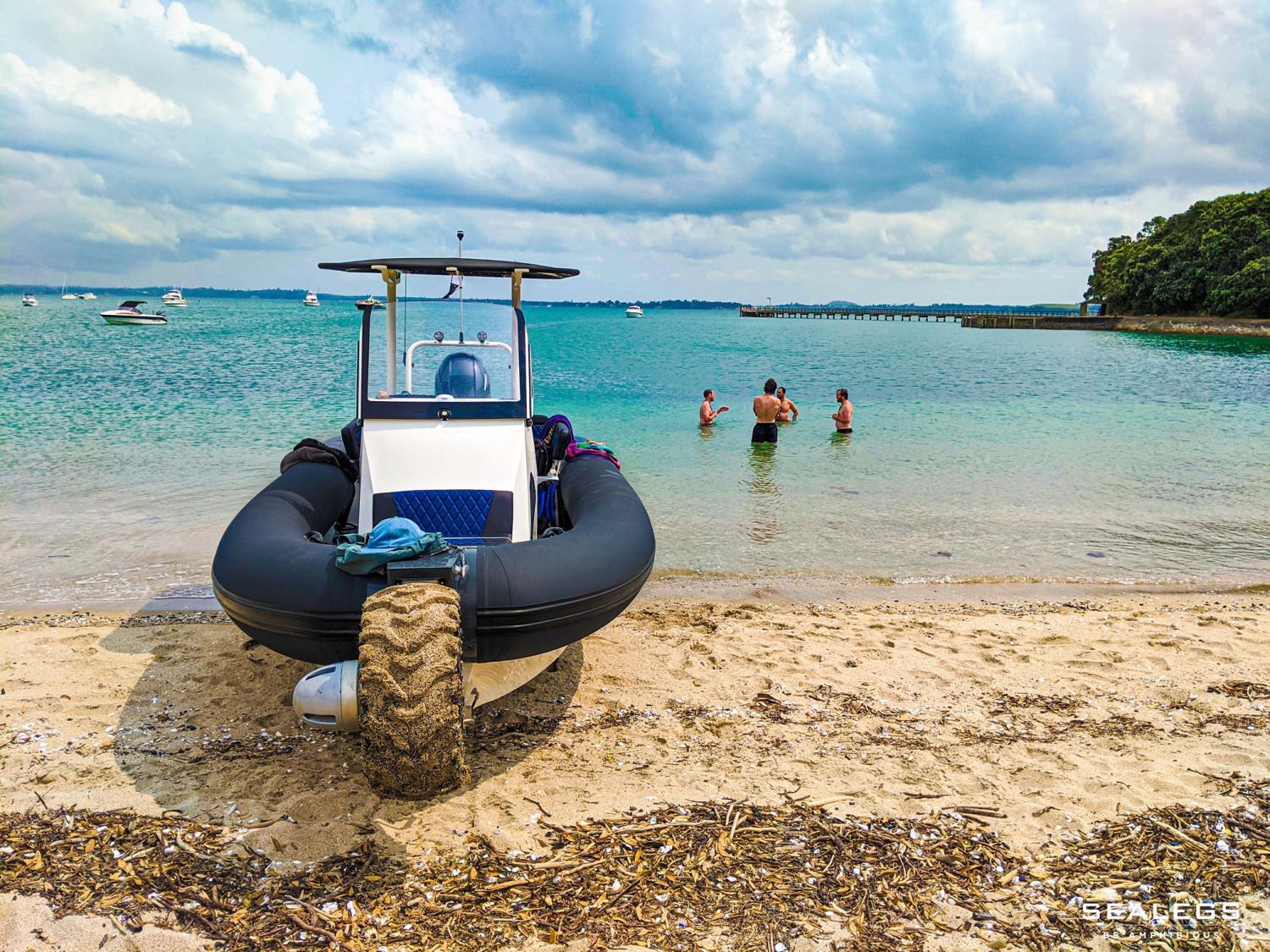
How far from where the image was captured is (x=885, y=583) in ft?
27.7

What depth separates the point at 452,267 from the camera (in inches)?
225

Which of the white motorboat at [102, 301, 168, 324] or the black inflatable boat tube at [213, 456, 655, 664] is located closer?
the black inflatable boat tube at [213, 456, 655, 664]

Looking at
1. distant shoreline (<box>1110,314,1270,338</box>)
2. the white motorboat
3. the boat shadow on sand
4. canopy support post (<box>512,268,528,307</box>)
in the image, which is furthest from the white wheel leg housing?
distant shoreline (<box>1110,314,1270,338</box>)

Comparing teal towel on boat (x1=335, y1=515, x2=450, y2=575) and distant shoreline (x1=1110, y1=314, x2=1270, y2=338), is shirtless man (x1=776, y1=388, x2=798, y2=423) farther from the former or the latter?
distant shoreline (x1=1110, y1=314, x2=1270, y2=338)

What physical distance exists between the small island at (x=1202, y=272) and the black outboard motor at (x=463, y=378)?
79.1 metres

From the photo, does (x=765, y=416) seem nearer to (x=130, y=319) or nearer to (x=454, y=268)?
(x=454, y=268)

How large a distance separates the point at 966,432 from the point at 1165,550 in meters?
10.9

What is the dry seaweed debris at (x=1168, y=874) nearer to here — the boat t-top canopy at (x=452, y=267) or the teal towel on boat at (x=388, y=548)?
the teal towel on boat at (x=388, y=548)

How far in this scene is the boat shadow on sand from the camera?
3748mm

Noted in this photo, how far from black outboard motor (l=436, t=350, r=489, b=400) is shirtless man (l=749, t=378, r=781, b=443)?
11203 mm

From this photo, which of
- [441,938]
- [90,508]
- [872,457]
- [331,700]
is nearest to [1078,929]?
[441,938]

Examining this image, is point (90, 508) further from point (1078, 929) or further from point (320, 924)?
point (1078, 929)

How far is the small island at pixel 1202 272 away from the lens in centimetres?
6956

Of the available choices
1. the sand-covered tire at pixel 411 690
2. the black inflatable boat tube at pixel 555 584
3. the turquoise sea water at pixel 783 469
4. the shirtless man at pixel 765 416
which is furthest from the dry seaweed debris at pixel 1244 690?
the shirtless man at pixel 765 416
